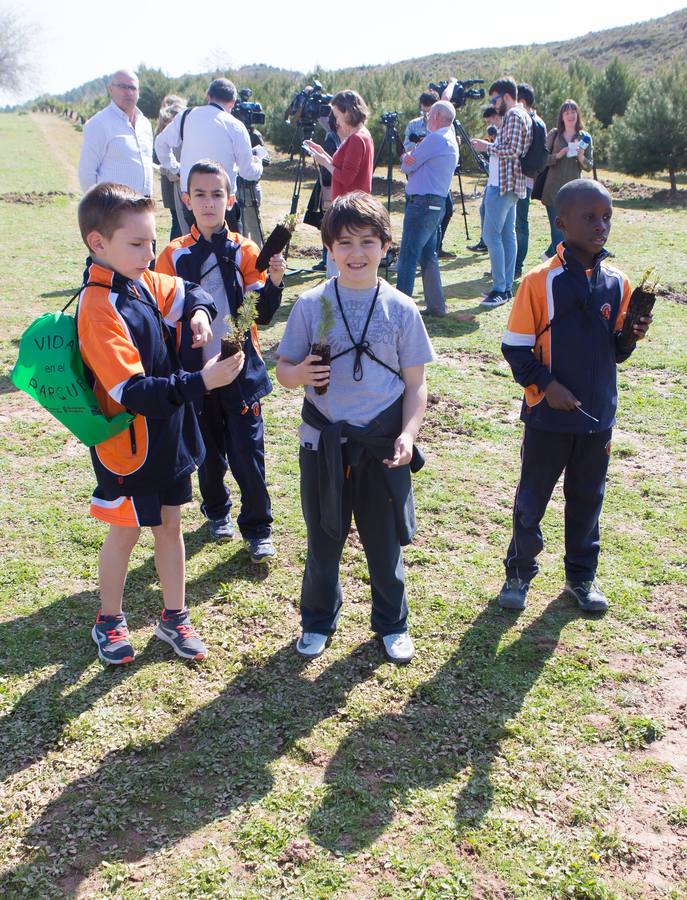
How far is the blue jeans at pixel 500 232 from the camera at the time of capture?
7938 millimetres

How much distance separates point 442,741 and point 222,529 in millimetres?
1752

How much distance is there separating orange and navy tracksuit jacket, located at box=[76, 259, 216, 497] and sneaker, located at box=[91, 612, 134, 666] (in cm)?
61

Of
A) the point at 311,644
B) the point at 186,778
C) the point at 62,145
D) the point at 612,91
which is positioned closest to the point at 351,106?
the point at 311,644

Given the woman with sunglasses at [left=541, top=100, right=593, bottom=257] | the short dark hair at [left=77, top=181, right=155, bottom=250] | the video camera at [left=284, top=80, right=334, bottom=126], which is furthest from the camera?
the woman with sunglasses at [left=541, top=100, right=593, bottom=257]

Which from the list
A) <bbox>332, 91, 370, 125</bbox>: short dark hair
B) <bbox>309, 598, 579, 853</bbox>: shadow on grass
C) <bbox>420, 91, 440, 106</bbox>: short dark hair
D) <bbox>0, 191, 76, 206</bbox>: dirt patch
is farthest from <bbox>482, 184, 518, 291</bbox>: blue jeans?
<bbox>0, 191, 76, 206</bbox>: dirt patch

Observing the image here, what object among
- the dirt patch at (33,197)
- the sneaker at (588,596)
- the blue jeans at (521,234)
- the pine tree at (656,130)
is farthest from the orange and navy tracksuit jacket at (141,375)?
the pine tree at (656,130)

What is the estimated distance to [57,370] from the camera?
260 cm

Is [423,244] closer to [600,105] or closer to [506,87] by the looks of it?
[506,87]

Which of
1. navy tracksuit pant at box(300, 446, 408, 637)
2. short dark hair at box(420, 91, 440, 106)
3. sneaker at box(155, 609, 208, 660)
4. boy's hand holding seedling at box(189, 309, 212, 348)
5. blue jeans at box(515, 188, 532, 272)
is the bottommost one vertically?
sneaker at box(155, 609, 208, 660)

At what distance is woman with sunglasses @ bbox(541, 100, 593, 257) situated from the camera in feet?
29.5

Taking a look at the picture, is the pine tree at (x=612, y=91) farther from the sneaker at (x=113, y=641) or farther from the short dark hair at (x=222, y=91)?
the sneaker at (x=113, y=641)

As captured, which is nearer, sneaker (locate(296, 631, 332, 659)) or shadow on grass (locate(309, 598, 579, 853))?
shadow on grass (locate(309, 598, 579, 853))

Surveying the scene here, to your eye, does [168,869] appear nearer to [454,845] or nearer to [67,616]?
[454,845]

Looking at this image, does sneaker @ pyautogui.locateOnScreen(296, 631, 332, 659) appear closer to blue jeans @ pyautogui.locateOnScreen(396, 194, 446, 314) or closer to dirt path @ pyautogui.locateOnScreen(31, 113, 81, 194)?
blue jeans @ pyautogui.locateOnScreen(396, 194, 446, 314)
